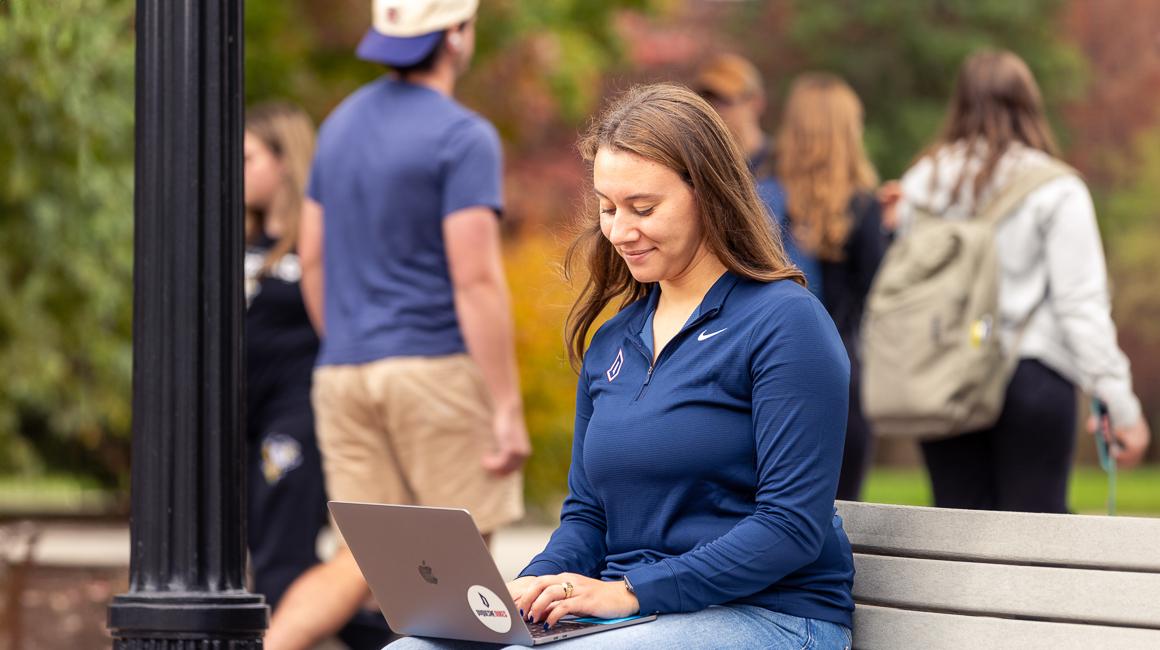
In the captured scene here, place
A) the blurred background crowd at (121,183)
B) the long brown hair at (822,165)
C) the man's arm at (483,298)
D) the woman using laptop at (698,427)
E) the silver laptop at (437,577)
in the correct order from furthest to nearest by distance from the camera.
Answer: the blurred background crowd at (121,183)
the long brown hair at (822,165)
the man's arm at (483,298)
the woman using laptop at (698,427)
the silver laptop at (437,577)

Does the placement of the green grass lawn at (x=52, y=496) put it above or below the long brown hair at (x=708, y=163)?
below

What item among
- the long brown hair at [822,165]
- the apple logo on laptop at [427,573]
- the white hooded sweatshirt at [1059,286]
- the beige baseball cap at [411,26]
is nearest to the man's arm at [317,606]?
the beige baseball cap at [411,26]

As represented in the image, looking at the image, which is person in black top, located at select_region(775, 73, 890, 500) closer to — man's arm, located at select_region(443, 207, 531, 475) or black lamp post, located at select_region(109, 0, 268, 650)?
man's arm, located at select_region(443, 207, 531, 475)

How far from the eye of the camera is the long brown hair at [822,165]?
6.46 meters

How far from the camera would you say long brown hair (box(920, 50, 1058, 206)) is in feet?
18.7

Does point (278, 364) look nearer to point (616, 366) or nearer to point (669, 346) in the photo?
point (616, 366)

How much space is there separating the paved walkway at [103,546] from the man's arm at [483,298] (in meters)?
4.42

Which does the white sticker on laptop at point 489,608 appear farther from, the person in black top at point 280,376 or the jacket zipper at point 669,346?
the person in black top at point 280,376

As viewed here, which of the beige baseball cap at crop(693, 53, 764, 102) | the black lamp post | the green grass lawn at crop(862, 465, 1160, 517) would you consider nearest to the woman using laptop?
the black lamp post

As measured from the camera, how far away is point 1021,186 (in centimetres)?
556

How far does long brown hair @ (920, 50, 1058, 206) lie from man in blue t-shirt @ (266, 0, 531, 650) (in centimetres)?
156

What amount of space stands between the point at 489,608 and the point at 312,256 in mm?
2963

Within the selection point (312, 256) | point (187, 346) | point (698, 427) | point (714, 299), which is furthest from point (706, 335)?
point (312, 256)

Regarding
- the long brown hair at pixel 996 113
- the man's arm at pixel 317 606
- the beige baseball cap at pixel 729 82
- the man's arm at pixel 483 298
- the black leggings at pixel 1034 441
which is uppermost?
the beige baseball cap at pixel 729 82
